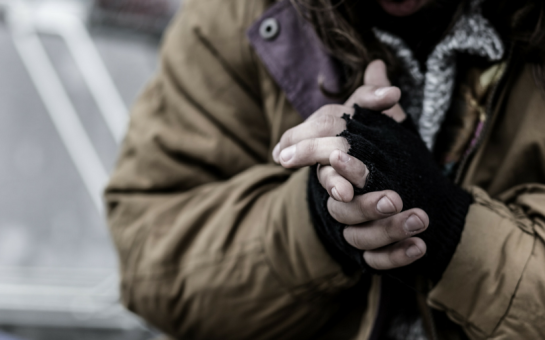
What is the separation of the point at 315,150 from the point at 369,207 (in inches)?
3.1

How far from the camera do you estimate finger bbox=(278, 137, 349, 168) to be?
521 millimetres

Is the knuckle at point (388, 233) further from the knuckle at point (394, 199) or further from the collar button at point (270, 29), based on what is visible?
the collar button at point (270, 29)

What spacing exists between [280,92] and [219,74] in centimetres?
12

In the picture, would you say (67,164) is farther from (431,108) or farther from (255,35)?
(431,108)

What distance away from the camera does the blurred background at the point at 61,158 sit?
1.93 metres

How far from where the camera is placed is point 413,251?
1.82 ft

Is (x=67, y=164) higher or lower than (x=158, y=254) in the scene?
lower

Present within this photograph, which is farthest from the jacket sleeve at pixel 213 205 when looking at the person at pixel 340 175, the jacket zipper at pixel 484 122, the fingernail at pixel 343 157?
the fingernail at pixel 343 157

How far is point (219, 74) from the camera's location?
91cm

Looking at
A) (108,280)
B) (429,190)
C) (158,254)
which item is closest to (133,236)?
(158,254)

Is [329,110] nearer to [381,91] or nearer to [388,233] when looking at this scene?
[381,91]

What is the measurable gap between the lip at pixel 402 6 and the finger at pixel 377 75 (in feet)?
0.27

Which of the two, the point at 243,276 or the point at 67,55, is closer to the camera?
the point at 243,276

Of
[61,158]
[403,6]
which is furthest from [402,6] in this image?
[61,158]
